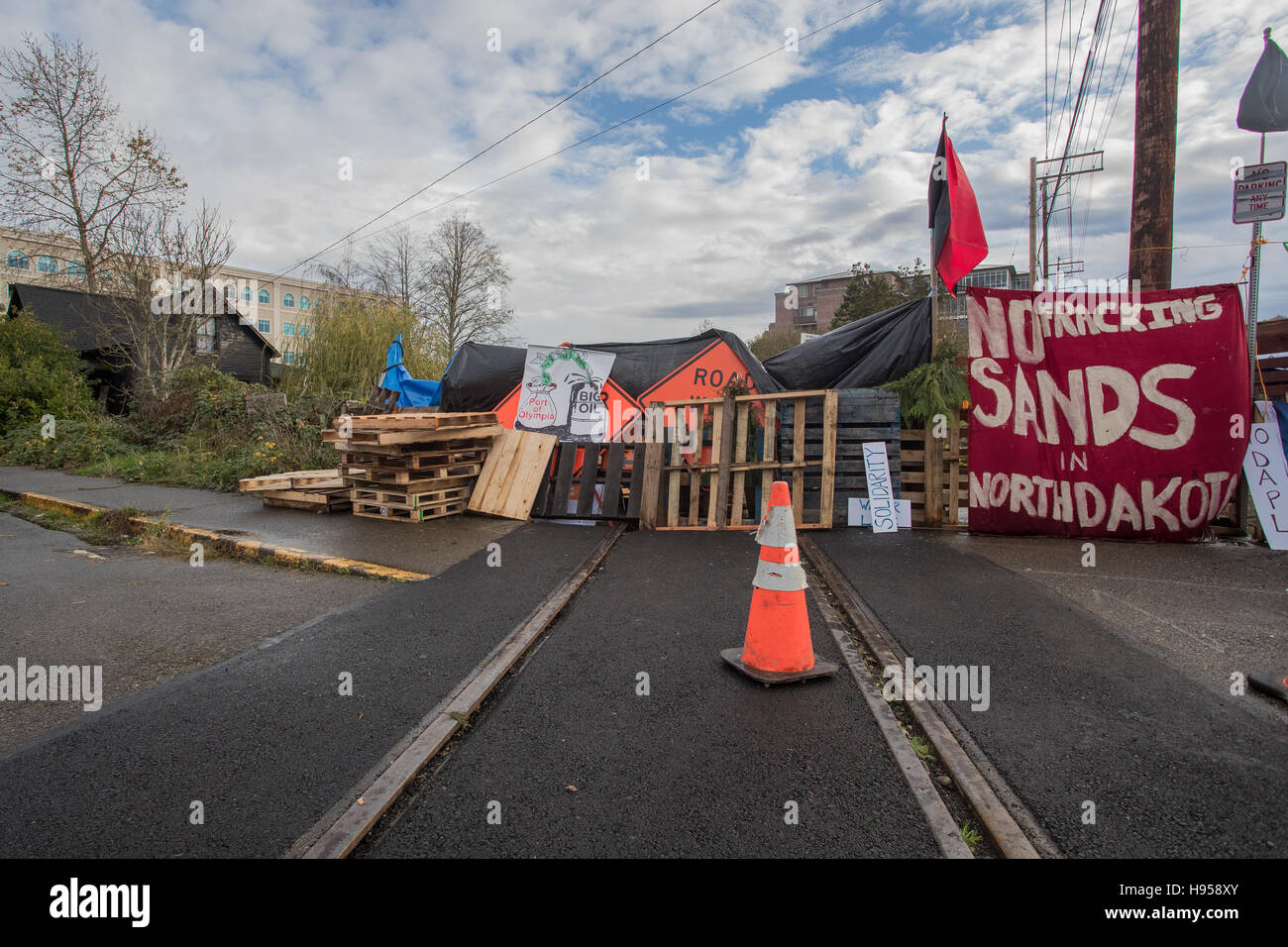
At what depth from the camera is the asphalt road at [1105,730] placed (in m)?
2.37

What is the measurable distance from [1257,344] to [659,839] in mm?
9699

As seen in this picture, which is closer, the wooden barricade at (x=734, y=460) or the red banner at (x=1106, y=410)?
the red banner at (x=1106, y=410)

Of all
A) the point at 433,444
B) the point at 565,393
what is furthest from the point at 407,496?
the point at 565,393

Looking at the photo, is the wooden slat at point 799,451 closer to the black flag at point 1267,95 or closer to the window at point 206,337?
the black flag at point 1267,95

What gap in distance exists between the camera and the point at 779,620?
3.80m

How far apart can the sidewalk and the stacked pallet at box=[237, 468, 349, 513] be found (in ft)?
0.48

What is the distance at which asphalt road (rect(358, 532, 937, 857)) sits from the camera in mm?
2301

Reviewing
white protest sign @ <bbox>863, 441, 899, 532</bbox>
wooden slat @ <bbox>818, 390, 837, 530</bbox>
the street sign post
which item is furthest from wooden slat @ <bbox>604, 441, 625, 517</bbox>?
the street sign post

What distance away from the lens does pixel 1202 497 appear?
7418 mm

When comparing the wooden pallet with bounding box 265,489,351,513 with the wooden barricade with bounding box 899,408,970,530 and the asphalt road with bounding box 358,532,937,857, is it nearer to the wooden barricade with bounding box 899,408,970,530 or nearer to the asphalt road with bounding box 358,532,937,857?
the asphalt road with bounding box 358,532,937,857

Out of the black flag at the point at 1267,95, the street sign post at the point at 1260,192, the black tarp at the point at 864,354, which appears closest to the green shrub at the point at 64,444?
the black tarp at the point at 864,354

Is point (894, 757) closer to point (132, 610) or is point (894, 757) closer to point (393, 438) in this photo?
point (132, 610)

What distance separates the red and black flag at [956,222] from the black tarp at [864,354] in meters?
0.84
